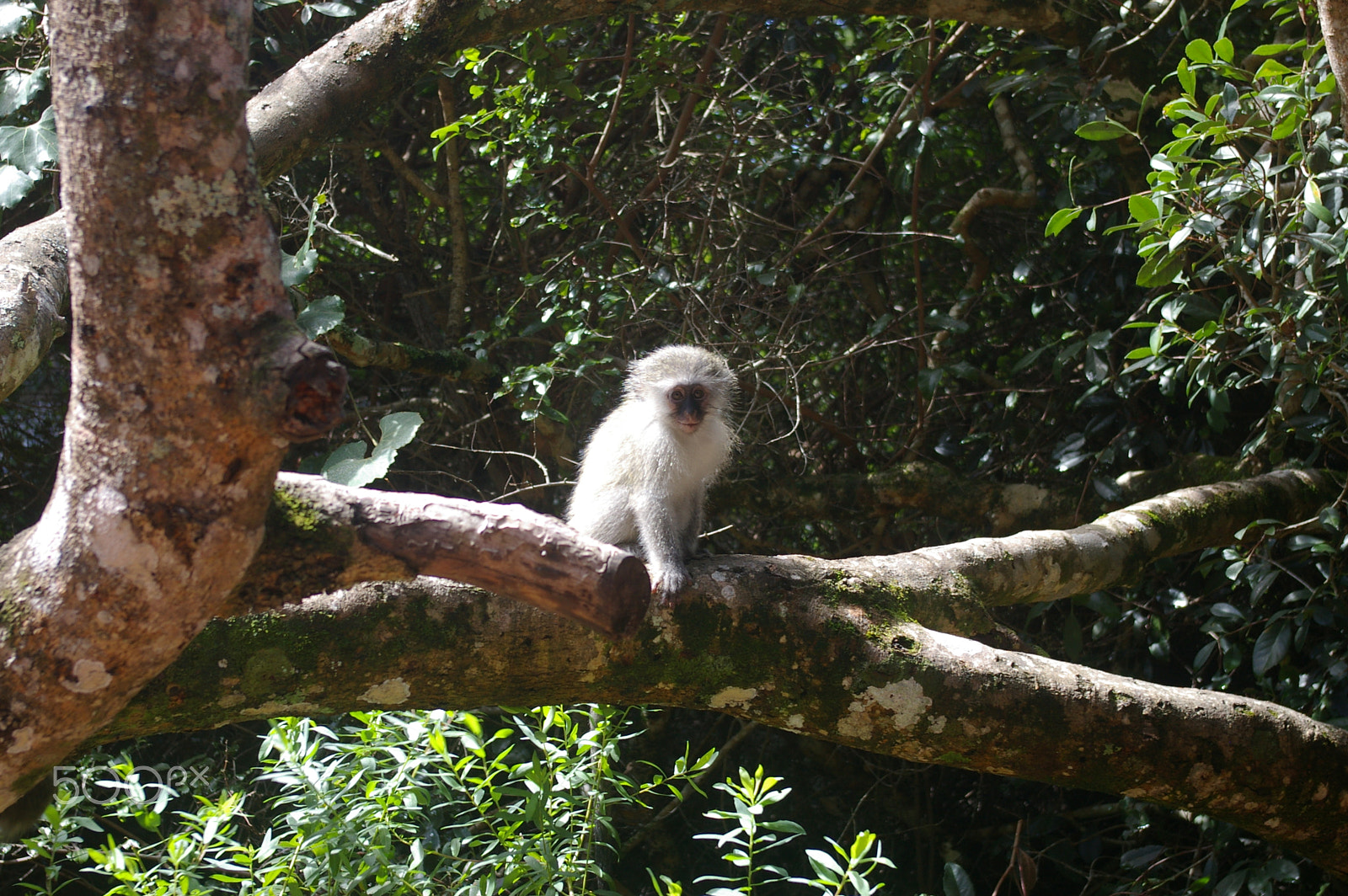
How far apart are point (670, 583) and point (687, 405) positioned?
115 centimetres

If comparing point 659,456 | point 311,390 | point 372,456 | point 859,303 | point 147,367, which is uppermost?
point 147,367

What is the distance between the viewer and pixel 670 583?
252cm

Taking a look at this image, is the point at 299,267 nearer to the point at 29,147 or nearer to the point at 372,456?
the point at 372,456

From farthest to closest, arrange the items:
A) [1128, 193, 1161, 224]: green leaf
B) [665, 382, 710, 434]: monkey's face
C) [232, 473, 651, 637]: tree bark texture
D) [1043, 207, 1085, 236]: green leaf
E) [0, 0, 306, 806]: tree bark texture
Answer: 1. [665, 382, 710, 434]: monkey's face
2. [1043, 207, 1085, 236]: green leaf
3. [1128, 193, 1161, 224]: green leaf
4. [232, 473, 651, 637]: tree bark texture
5. [0, 0, 306, 806]: tree bark texture

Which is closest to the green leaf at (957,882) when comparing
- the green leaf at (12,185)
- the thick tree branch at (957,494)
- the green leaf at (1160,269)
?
the thick tree branch at (957,494)

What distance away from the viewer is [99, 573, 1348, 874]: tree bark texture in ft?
7.00

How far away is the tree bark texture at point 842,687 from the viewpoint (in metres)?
2.13

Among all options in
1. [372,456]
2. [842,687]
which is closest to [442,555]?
[372,456]

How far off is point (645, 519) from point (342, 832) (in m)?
1.37

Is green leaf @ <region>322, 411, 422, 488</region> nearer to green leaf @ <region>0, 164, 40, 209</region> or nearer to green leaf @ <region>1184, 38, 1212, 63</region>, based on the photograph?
green leaf @ <region>0, 164, 40, 209</region>

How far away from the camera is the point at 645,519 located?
314 centimetres

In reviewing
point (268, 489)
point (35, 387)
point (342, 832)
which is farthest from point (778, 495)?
point (35, 387)

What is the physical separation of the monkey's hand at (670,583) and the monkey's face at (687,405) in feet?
3.01

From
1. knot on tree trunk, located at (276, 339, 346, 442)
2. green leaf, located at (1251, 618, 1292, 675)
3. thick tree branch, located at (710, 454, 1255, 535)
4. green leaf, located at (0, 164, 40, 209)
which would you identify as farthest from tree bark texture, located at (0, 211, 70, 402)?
green leaf, located at (1251, 618, 1292, 675)
